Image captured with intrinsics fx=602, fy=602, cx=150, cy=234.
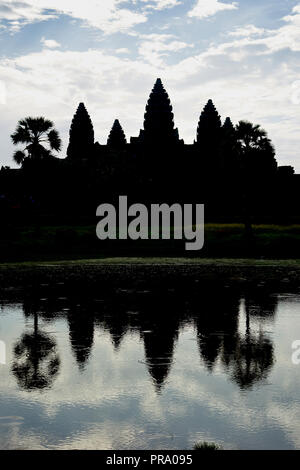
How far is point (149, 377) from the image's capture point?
753cm

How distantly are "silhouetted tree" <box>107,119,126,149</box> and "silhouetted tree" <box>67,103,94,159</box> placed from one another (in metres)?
8.69

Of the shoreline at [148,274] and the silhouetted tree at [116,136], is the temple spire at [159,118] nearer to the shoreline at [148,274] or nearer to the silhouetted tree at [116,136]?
the silhouetted tree at [116,136]

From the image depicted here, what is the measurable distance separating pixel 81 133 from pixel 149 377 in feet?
225

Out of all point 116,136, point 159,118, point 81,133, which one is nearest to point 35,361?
point 159,118

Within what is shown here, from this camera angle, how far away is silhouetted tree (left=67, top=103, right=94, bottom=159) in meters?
73.9

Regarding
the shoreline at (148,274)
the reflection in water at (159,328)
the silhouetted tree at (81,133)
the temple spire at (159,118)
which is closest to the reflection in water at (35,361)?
the reflection in water at (159,328)

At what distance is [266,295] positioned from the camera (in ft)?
53.1

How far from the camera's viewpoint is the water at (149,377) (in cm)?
542

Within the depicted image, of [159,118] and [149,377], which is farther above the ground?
[159,118]

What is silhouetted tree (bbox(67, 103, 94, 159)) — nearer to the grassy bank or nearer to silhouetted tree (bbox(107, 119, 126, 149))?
silhouetted tree (bbox(107, 119, 126, 149))

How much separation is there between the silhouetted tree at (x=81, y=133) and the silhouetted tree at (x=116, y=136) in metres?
8.69

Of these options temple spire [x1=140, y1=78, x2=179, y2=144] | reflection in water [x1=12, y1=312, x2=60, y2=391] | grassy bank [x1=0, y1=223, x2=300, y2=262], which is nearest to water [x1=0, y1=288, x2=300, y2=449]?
reflection in water [x1=12, y1=312, x2=60, y2=391]

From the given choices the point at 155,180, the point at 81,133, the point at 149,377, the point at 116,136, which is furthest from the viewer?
the point at 116,136

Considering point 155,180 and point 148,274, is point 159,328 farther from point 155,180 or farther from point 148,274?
point 155,180
